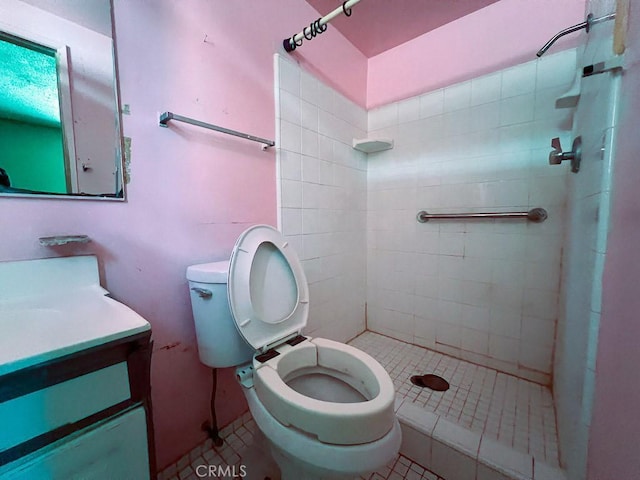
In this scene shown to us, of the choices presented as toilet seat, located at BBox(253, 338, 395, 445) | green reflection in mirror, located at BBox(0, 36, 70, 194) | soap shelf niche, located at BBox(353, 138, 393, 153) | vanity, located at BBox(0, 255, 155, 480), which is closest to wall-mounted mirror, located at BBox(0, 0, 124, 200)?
green reflection in mirror, located at BBox(0, 36, 70, 194)

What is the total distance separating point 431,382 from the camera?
4.42 ft

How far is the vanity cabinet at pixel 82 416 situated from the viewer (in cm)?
36

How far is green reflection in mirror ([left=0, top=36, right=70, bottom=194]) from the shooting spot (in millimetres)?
654

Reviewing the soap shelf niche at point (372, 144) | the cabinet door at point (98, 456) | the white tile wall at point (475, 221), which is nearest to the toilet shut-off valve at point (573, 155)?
the white tile wall at point (475, 221)

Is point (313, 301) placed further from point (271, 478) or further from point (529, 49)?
point (529, 49)

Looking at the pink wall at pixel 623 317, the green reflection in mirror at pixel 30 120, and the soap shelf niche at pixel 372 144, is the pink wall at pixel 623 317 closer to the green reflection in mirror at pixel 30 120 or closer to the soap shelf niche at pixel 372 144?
the soap shelf niche at pixel 372 144

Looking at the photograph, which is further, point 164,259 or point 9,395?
point 164,259

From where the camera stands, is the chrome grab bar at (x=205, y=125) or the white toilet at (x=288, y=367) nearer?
the white toilet at (x=288, y=367)

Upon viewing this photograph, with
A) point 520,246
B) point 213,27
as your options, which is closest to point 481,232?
point 520,246

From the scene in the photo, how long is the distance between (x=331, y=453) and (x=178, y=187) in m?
0.96

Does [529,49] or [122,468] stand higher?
[529,49]

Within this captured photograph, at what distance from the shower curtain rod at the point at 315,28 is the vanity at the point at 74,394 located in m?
1.18

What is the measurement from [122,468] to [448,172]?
5.82 ft

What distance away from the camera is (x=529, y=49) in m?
1.28
